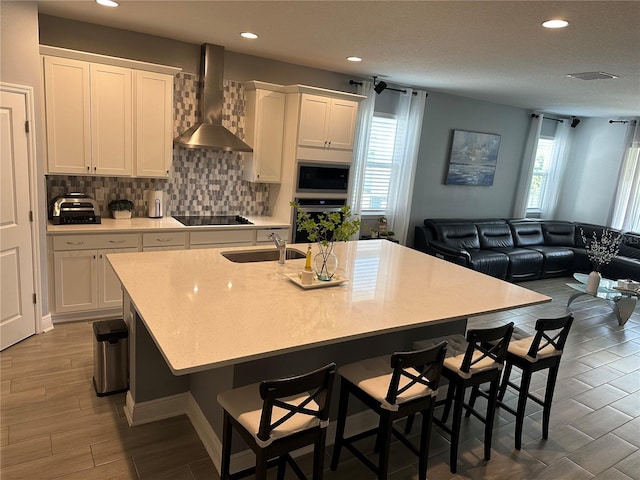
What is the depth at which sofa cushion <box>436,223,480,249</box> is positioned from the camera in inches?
260

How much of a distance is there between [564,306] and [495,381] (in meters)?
3.77

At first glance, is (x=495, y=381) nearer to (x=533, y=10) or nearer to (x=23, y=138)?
(x=533, y=10)

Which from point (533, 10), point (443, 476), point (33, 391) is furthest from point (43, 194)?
point (533, 10)

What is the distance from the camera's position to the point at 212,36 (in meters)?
4.16

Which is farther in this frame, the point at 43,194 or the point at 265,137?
the point at 265,137

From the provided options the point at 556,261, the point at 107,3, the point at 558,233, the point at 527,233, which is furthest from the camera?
the point at 558,233

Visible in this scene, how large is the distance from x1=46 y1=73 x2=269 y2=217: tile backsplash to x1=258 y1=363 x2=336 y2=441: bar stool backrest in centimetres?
335

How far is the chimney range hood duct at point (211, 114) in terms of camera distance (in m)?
4.46

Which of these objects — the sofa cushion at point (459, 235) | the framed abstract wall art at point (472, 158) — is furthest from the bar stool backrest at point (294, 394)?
the framed abstract wall art at point (472, 158)

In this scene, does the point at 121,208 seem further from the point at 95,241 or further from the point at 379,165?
the point at 379,165

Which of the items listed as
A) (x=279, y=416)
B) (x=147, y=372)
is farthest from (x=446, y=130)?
(x=279, y=416)

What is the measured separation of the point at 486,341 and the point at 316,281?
3.36 feet

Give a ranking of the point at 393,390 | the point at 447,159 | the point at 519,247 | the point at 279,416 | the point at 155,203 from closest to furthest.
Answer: the point at 279,416 < the point at 393,390 < the point at 155,203 < the point at 447,159 < the point at 519,247

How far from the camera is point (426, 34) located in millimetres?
3428
